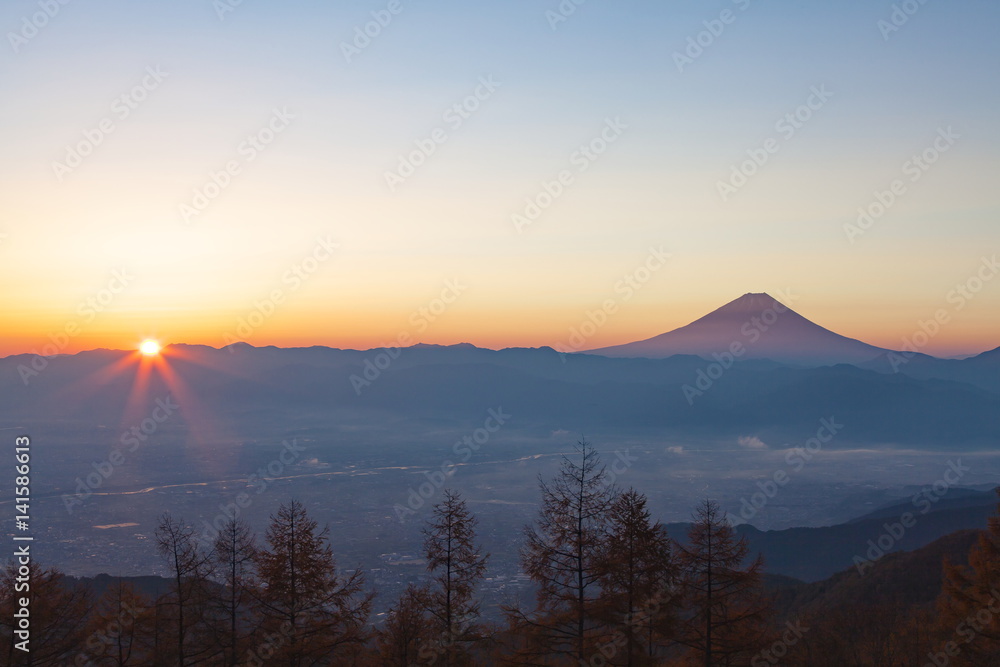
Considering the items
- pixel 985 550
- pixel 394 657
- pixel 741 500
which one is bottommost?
pixel 741 500

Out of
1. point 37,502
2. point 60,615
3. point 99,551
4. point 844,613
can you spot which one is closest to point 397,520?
point 99,551

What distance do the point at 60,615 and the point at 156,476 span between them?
191 meters

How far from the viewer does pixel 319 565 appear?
62.0 ft

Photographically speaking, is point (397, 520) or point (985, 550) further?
point (397, 520)

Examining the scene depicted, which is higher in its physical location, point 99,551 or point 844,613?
point 844,613

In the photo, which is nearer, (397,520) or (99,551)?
(99,551)

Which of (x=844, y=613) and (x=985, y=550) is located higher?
(x=985, y=550)

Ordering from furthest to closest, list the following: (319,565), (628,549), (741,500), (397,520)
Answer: (741,500), (397,520), (319,565), (628,549)

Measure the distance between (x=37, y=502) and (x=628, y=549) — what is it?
166m

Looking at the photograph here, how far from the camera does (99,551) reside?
351ft

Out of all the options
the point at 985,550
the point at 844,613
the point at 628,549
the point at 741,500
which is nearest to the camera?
the point at 628,549

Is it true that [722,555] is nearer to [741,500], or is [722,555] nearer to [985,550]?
[985,550]

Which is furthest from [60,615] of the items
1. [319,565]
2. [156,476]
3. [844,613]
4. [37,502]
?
[156,476]

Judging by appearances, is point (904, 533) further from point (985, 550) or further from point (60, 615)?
point (60, 615)
